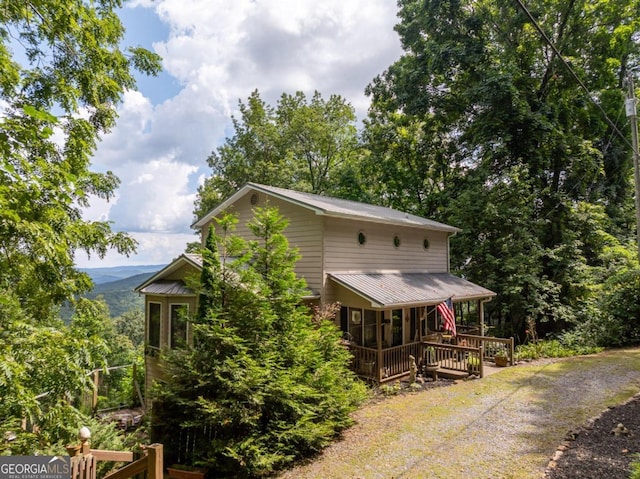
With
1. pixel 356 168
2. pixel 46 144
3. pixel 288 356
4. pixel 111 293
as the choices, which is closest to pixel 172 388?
pixel 288 356

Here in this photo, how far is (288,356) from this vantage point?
7574mm

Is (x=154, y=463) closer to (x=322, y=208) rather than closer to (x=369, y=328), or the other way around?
(x=322, y=208)

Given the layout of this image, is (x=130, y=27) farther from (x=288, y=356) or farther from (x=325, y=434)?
(x=325, y=434)

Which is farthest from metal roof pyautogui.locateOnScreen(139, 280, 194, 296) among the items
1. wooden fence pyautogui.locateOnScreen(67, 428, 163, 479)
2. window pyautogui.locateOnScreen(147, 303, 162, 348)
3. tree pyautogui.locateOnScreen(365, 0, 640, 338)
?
tree pyautogui.locateOnScreen(365, 0, 640, 338)

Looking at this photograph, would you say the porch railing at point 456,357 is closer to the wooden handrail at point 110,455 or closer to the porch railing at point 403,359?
the porch railing at point 403,359

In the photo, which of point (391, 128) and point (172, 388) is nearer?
point (172, 388)

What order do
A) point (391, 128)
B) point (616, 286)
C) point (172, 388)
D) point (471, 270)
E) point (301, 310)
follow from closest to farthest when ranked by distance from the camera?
1. point (172, 388)
2. point (301, 310)
3. point (616, 286)
4. point (471, 270)
5. point (391, 128)

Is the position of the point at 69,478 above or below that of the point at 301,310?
below

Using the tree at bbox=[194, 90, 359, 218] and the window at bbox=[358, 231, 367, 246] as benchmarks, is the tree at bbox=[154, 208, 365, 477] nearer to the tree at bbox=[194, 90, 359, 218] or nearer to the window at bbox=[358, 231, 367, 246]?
the window at bbox=[358, 231, 367, 246]

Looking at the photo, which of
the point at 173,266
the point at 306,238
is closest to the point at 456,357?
the point at 306,238

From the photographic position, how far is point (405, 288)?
1235cm

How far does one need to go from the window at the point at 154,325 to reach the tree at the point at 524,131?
14962 millimetres

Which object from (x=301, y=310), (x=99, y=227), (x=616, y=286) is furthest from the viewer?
(x=616, y=286)

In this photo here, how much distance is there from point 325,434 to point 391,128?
21.7 metres
